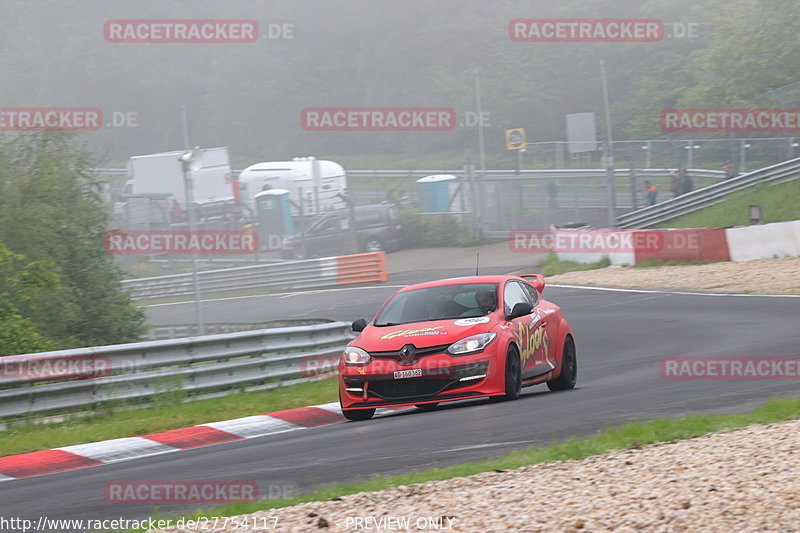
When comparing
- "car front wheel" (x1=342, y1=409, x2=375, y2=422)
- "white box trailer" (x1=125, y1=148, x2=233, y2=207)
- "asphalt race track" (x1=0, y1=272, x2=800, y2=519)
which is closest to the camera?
"asphalt race track" (x1=0, y1=272, x2=800, y2=519)

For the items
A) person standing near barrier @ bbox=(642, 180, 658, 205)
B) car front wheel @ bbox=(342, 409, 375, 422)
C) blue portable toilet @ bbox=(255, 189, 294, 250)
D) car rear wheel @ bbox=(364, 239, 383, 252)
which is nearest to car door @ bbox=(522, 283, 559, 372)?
car front wheel @ bbox=(342, 409, 375, 422)

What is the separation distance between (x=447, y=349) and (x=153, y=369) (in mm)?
4055

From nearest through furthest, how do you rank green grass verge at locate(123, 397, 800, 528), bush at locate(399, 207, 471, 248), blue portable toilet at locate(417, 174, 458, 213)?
green grass verge at locate(123, 397, 800, 528) → bush at locate(399, 207, 471, 248) → blue portable toilet at locate(417, 174, 458, 213)

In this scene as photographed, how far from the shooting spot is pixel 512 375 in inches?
460

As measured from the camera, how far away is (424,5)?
90.8 metres

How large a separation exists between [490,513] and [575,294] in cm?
2210

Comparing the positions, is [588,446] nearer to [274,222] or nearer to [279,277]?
[279,277]

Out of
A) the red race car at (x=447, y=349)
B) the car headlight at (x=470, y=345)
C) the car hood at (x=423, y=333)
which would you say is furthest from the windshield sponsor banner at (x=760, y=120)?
the car headlight at (x=470, y=345)

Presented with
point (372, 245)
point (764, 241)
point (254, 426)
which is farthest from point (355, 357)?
point (372, 245)

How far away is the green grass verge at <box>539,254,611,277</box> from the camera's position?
111 feet

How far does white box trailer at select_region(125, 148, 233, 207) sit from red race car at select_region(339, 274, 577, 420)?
121ft

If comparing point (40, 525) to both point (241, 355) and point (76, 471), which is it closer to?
point (76, 471)

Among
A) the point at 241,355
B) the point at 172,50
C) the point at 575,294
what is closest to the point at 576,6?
the point at 172,50

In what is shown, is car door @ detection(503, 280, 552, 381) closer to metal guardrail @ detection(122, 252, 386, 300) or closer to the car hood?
the car hood
